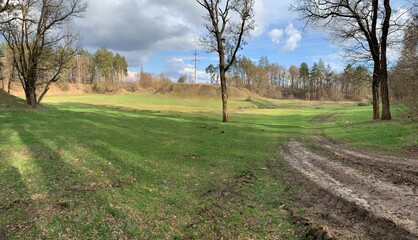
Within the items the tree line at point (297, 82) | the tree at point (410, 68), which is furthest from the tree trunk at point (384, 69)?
the tree line at point (297, 82)

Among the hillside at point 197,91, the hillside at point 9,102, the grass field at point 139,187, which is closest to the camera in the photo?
the grass field at point 139,187

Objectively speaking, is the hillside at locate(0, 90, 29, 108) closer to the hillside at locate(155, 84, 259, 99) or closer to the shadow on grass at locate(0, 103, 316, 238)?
the shadow on grass at locate(0, 103, 316, 238)

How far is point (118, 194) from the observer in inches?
319

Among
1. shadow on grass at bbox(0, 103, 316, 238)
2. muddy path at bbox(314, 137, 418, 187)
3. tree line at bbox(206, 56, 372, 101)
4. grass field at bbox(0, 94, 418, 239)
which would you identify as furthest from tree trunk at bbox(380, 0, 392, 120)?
tree line at bbox(206, 56, 372, 101)

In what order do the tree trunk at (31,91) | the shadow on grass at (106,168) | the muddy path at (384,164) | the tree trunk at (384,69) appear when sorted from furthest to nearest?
the tree trunk at (31,91), the tree trunk at (384,69), the muddy path at (384,164), the shadow on grass at (106,168)

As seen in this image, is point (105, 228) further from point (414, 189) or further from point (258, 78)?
point (258, 78)

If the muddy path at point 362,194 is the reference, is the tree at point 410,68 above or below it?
above

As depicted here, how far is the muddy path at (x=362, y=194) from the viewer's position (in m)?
5.97

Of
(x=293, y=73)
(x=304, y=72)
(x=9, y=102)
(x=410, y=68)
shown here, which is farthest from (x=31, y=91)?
(x=293, y=73)

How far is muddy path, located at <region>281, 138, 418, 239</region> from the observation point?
5969 millimetres

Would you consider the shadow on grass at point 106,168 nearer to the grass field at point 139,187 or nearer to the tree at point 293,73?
the grass field at point 139,187

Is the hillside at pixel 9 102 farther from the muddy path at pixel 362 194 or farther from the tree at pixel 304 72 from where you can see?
the tree at pixel 304 72

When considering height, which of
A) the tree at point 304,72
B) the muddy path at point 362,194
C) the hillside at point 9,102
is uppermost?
the tree at point 304,72

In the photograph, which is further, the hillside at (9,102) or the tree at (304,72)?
the tree at (304,72)
